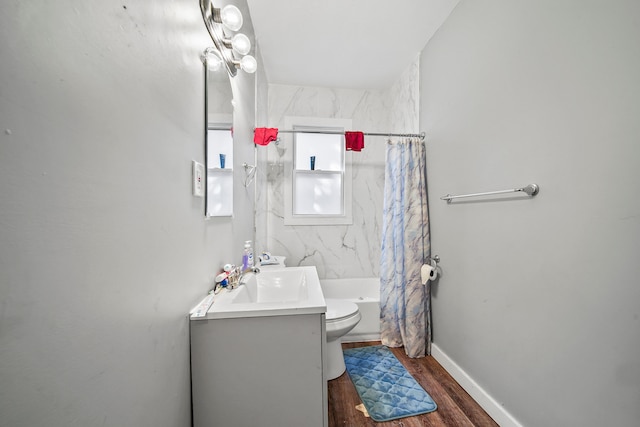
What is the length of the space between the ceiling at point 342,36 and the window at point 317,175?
461 millimetres

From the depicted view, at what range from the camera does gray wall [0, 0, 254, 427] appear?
A: 1.16 ft

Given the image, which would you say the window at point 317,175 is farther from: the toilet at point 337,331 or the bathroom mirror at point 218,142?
the bathroom mirror at point 218,142

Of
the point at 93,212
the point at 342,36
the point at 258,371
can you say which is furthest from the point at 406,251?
the point at 93,212

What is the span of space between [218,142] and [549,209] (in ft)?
4.92

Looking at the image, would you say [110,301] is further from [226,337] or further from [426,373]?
[426,373]

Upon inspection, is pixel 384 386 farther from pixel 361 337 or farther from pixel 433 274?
pixel 433 274

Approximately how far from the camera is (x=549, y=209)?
1071 millimetres

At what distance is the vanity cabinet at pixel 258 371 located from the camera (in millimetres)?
935

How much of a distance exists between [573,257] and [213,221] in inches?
59.3

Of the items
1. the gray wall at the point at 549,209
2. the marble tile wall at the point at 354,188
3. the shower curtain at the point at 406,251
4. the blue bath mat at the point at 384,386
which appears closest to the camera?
the gray wall at the point at 549,209

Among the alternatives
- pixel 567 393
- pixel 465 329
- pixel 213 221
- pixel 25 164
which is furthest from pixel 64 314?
pixel 465 329

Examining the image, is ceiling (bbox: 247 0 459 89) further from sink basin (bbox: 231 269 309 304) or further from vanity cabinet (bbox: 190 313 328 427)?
vanity cabinet (bbox: 190 313 328 427)

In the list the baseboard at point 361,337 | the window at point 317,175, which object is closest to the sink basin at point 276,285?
the baseboard at point 361,337

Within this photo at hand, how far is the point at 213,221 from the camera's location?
3.73 feet
